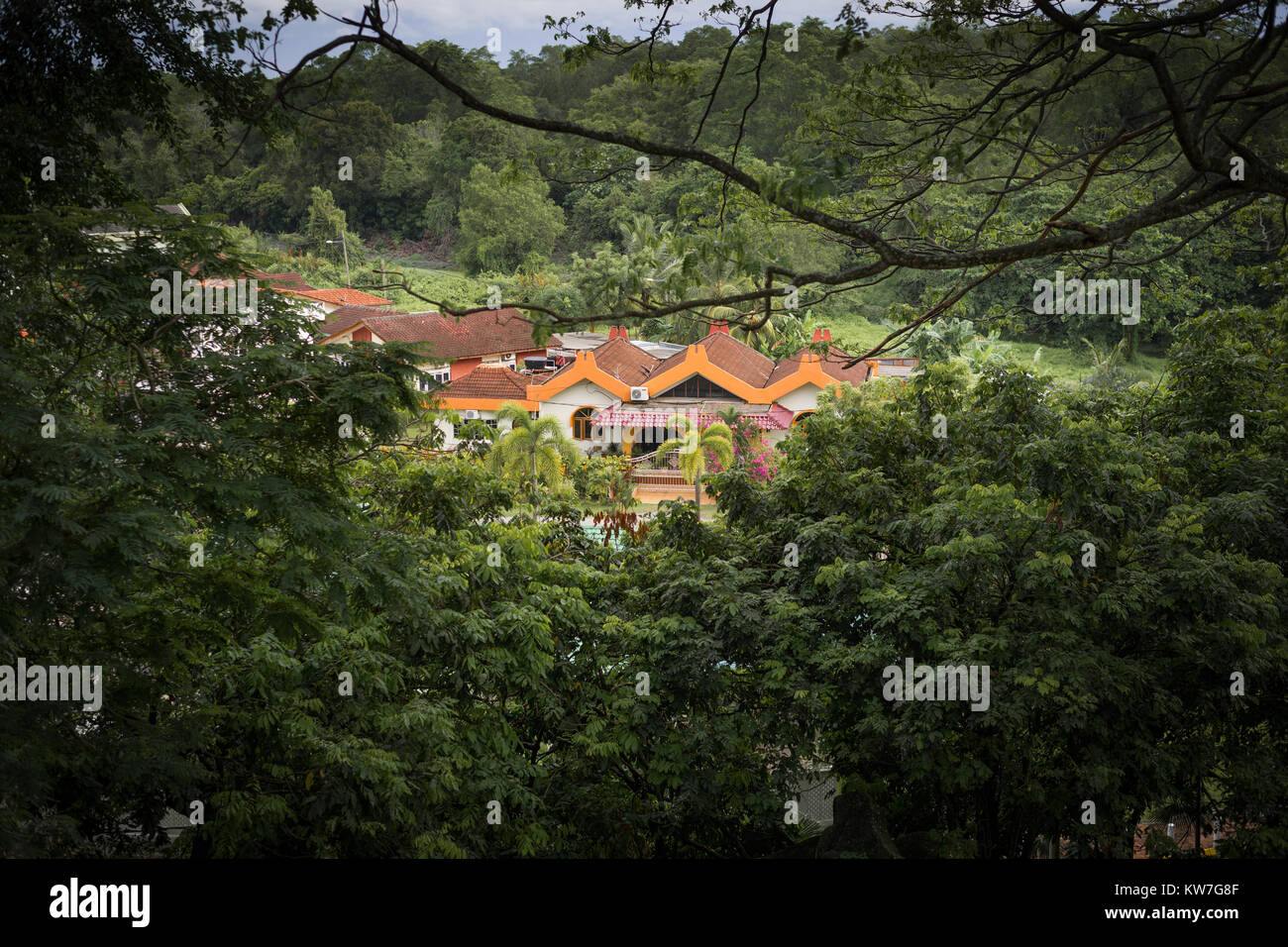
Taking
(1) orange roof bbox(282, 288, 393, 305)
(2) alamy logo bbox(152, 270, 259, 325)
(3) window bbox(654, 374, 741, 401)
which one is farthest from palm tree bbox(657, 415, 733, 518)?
(2) alamy logo bbox(152, 270, 259, 325)

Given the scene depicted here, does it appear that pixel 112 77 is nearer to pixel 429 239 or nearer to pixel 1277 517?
pixel 1277 517

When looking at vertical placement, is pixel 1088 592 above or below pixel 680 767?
above

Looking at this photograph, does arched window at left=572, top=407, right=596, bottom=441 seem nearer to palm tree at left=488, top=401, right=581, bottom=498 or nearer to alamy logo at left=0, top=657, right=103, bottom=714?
palm tree at left=488, top=401, right=581, bottom=498

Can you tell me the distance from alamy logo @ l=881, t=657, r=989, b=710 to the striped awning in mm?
19778

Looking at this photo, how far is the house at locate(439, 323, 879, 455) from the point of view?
25656mm

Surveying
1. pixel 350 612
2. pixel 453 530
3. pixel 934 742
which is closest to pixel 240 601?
pixel 350 612

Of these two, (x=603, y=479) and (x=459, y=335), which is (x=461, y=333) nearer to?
(x=459, y=335)

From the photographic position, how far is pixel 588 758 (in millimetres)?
6574

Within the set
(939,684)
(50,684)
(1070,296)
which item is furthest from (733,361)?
(50,684)

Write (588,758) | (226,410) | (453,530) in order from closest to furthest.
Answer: (226,410) < (588,758) < (453,530)

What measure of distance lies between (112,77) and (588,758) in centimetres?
477

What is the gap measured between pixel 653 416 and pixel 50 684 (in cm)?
2206

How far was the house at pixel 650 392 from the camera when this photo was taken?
25.7m

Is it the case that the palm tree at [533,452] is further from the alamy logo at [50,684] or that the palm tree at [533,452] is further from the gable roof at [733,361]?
the alamy logo at [50,684]
